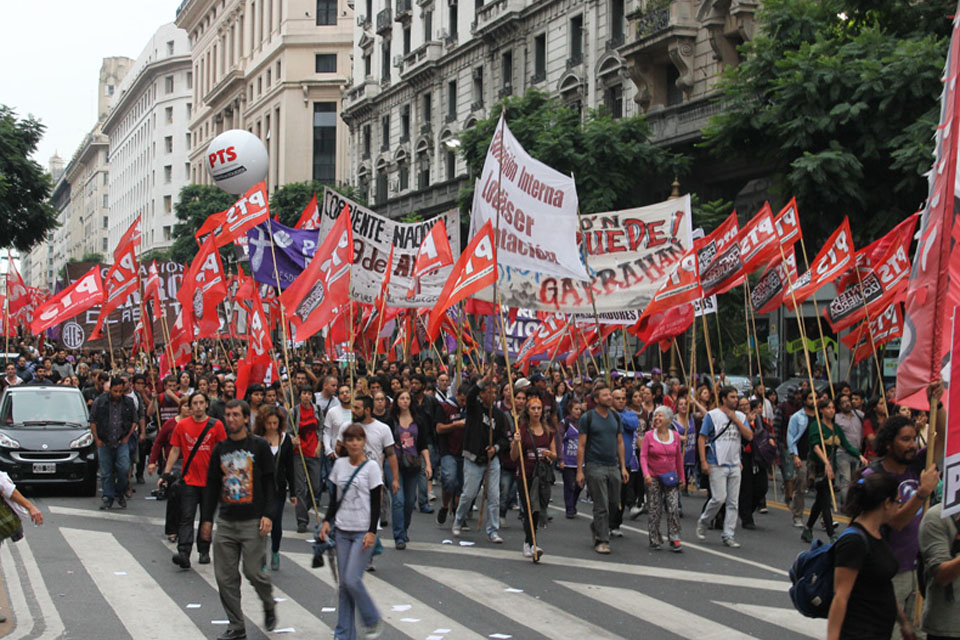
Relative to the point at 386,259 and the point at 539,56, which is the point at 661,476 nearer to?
the point at 386,259

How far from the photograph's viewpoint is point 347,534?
25.7 feet

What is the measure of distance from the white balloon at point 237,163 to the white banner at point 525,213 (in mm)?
9219

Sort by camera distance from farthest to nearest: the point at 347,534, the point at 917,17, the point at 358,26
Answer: the point at 358,26
the point at 917,17
the point at 347,534

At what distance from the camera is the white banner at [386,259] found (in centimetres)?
1656

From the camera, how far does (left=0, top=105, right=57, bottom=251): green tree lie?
4144cm

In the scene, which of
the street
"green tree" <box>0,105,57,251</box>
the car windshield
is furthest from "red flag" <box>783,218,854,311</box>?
"green tree" <box>0,105,57,251</box>

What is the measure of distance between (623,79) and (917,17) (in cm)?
1722

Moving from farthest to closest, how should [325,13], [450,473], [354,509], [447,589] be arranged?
[325,13]
[450,473]
[447,589]
[354,509]

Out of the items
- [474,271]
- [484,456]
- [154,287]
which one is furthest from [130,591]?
[154,287]

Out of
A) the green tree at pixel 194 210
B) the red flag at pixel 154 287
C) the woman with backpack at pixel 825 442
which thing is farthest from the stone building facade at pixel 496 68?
the woman with backpack at pixel 825 442

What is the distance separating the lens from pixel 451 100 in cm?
5109

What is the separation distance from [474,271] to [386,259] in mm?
4972

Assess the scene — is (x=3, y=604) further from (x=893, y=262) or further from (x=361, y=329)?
(x=361, y=329)

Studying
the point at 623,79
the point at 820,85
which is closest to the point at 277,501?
the point at 820,85
